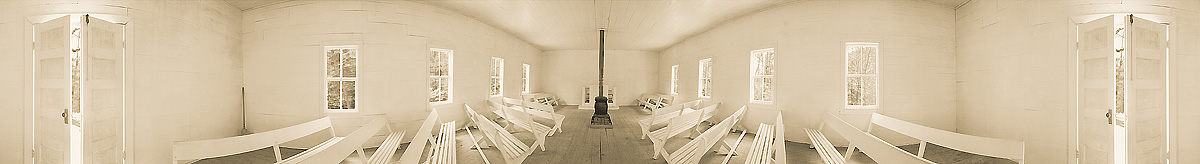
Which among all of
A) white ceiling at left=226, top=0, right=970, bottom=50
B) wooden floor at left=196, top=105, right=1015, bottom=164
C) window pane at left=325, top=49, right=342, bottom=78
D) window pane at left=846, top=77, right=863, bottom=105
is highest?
white ceiling at left=226, top=0, right=970, bottom=50

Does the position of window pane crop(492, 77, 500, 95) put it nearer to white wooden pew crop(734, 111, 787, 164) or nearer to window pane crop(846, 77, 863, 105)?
white wooden pew crop(734, 111, 787, 164)

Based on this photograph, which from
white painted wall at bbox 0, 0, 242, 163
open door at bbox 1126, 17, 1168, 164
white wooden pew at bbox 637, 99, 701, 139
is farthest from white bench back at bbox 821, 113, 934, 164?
white painted wall at bbox 0, 0, 242, 163

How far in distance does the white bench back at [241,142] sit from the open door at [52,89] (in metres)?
0.64

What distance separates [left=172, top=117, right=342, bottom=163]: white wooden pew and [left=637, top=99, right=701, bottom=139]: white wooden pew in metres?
1.49

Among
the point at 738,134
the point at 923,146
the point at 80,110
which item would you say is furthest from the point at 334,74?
the point at 923,146

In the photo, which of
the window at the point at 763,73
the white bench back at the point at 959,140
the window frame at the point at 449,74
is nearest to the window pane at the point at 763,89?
the window at the point at 763,73

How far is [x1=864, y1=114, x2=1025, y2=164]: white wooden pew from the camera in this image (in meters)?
1.03

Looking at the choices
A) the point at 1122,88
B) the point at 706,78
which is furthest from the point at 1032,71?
the point at 706,78

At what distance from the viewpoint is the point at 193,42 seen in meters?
1.20

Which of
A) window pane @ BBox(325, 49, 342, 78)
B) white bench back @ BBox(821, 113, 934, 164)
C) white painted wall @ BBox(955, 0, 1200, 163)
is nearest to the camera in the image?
white bench back @ BBox(821, 113, 934, 164)

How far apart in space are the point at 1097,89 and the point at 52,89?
13.6ft

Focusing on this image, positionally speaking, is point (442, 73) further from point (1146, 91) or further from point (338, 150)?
point (1146, 91)

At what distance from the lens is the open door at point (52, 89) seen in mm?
1124

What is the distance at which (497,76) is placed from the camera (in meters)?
1.43
